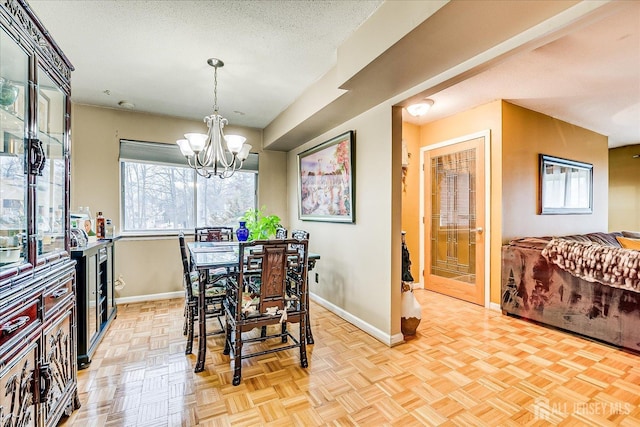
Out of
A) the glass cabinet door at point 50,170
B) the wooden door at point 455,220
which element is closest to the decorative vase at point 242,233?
the glass cabinet door at point 50,170

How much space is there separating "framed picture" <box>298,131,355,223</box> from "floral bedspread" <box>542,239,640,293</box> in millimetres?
2039

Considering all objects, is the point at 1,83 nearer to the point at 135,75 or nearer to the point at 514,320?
the point at 135,75

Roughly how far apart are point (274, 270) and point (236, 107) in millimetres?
2478

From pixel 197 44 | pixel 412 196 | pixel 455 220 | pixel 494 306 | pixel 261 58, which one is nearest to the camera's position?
pixel 197 44

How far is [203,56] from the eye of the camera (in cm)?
248

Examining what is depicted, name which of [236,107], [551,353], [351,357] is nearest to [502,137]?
[551,353]

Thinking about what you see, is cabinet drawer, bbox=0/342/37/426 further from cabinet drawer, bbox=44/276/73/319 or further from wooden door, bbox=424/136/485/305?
wooden door, bbox=424/136/485/305

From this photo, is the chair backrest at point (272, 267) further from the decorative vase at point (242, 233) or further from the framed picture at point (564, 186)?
the framed picture at point (564, 186)

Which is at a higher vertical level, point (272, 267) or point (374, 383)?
point (272, 267)

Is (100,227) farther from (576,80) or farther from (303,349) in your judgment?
(576,80)

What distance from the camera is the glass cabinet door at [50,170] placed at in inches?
56.6

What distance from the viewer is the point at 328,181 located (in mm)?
3611

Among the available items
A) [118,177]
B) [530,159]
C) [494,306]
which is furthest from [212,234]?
[530,159]

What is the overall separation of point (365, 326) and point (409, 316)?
450 millimetres
